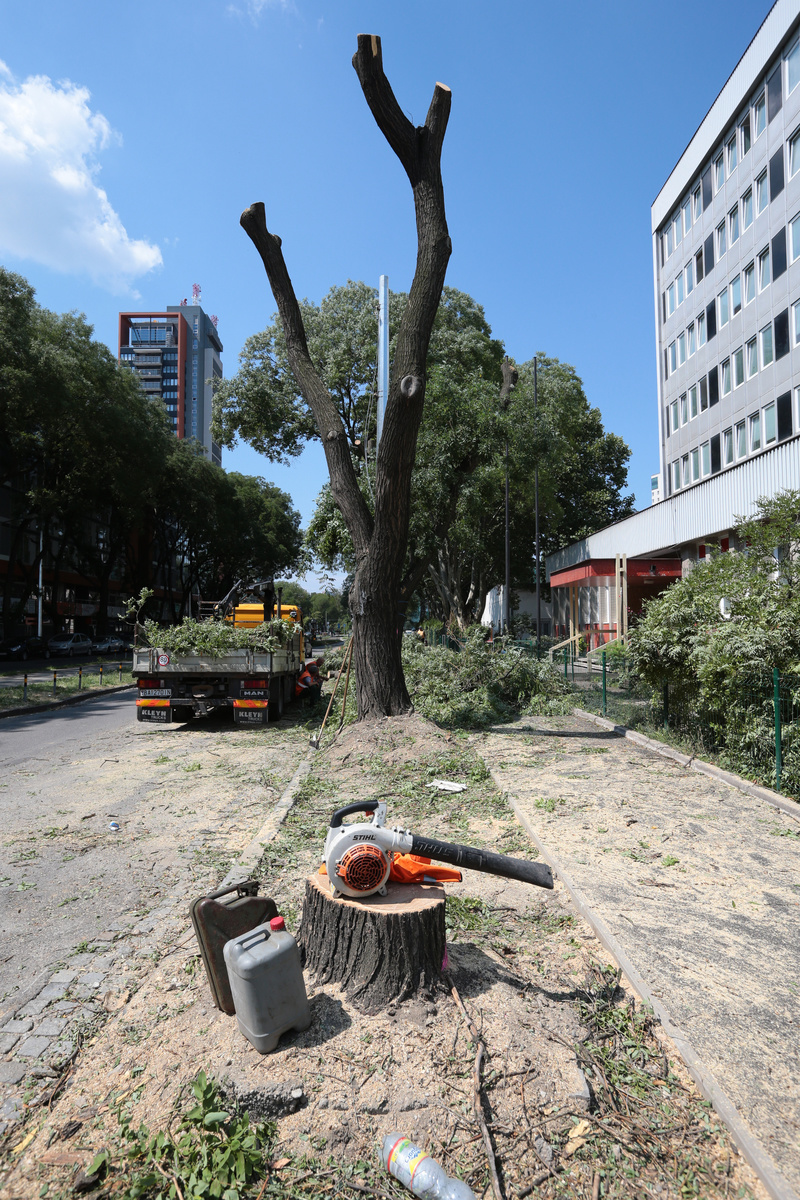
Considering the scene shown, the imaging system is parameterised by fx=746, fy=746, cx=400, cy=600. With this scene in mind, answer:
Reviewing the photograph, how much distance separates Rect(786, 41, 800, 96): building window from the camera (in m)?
20.8

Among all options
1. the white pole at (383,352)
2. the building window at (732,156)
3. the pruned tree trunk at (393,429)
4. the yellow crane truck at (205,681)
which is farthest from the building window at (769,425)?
the yellow crane truck at (205,681)

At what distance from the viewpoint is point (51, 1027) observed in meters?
3.42

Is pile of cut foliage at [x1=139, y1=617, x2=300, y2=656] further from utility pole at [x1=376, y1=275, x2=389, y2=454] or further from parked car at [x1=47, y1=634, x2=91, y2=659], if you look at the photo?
parked car at [x1=47, y1=634, x2=91, y2=659]

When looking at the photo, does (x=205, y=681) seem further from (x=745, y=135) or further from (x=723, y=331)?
(x=745, y=135)

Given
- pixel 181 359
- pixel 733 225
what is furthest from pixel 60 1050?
pixel 181 359

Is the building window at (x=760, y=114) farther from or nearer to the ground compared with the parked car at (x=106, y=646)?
farther from the ground

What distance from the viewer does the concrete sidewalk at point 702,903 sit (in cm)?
293

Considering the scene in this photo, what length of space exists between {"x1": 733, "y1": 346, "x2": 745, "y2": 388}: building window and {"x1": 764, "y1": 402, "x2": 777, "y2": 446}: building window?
7.22ft

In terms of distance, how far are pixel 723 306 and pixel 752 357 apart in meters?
3.47

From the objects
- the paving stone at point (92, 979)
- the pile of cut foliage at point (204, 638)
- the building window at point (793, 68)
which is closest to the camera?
the paving stone at point (92, 979)

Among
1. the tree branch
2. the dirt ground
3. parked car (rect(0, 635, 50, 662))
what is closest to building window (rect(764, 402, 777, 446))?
the tree branch

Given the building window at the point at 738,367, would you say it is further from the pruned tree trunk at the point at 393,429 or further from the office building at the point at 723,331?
the pruned tree trunk at the point at 393,429

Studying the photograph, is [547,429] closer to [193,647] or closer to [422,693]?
[422,693]

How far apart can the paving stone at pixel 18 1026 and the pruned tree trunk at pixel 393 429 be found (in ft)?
24.8
